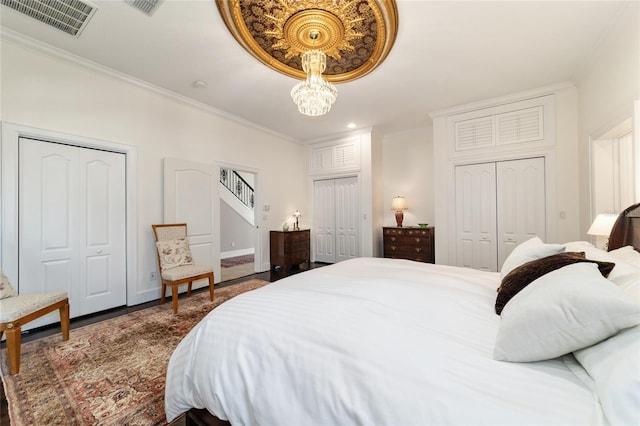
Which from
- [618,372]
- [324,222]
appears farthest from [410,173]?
[618,372]

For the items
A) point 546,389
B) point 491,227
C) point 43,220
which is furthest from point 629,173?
point 43,220

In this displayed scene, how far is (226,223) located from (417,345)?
6479 mm

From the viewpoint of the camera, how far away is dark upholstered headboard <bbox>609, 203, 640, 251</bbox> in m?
1.70

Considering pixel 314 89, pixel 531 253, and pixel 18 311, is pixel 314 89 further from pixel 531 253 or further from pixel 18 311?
pixel 18 311

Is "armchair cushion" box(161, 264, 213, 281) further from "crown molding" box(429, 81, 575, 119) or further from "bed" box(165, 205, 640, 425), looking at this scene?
"crown molding" box(429, 81, 575, 119)

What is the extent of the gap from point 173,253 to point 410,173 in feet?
14.7

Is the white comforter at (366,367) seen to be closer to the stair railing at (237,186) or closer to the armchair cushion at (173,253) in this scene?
the armchair cushion at (173,253)

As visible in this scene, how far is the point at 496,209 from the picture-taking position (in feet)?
13.0

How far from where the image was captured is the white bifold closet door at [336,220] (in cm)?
543

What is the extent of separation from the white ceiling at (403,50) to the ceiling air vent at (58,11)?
70mm

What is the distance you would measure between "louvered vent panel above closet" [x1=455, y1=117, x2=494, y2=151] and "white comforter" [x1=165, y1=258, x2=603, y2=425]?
333 cm

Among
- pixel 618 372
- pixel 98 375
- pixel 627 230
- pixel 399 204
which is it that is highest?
pixel 399 204

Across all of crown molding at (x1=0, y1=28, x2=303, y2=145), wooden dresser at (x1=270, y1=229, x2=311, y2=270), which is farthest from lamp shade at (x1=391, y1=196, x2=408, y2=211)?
crown molding at (x1=0, y1=28, x2=303, y2=145)

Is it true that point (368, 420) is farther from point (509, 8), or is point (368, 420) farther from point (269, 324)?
point (509, 8)
